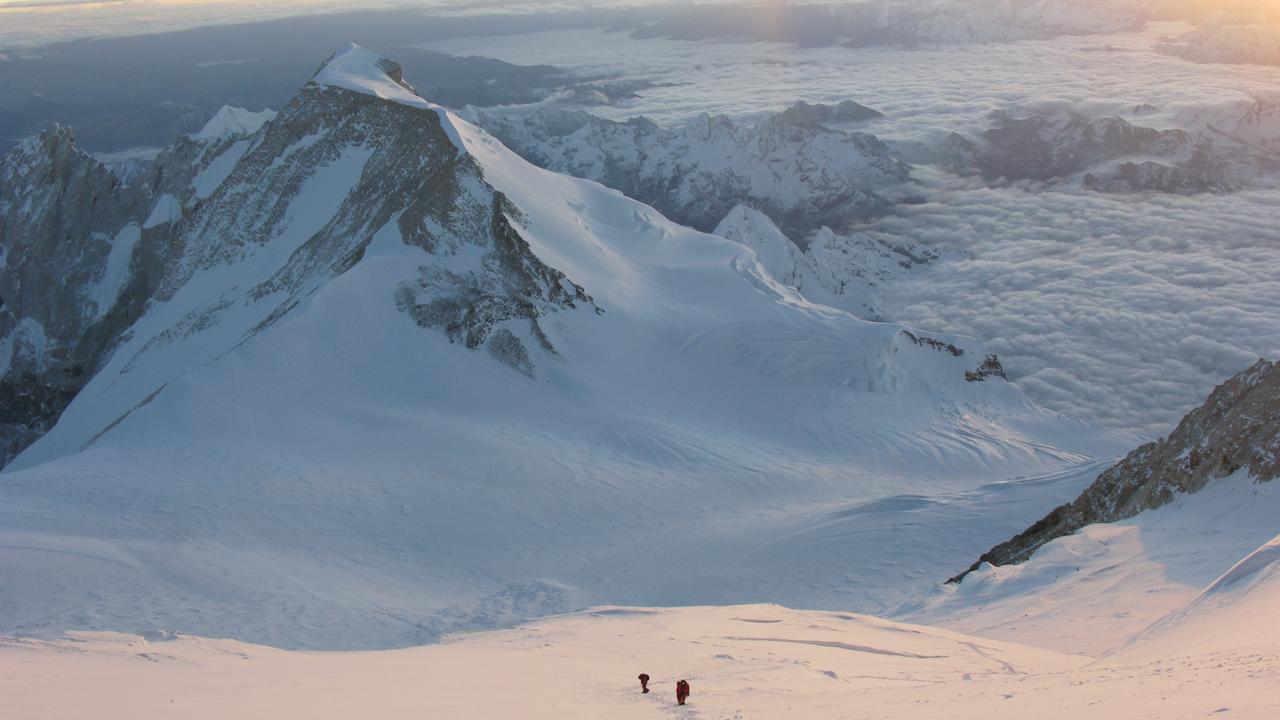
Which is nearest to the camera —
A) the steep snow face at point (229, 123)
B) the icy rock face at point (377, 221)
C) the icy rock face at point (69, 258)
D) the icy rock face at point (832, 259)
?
Answer: the icy rock face at point (377, 221)

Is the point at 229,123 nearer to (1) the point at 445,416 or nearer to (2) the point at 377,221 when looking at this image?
(2) the point at 377,221

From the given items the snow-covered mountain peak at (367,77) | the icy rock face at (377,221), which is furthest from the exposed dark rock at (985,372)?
the snow-covered mountain peak at (367,77)

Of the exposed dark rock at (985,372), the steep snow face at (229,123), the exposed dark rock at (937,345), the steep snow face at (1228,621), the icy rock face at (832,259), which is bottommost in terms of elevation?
the icy rock face at (832,259)

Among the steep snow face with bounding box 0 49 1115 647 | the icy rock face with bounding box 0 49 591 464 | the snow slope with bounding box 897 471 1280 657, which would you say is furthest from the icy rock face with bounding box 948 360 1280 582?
the icy rock face with bounding box 0 49 591 464

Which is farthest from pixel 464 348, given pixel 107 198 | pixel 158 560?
pixel 107 198

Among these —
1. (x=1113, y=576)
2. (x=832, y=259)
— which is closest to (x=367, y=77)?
(x=1113, y=576)

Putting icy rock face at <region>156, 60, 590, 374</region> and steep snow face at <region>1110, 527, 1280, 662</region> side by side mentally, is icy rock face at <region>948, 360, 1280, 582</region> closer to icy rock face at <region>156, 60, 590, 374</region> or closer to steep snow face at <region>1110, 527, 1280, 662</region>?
steep snow face at <region>1110, 527, 1280, 662</region>

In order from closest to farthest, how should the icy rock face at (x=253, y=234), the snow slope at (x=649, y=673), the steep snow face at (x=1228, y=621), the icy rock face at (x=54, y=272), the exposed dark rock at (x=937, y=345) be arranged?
1. the snow slope at (x=649, y=673)
2. the steep snow face at (x=1228, y=621)
3. the icy rock face at (x=253, y=234)
4. the exposed dark rock at (x=937, y=345)
5. the icy rock face at (x=54, y=272)

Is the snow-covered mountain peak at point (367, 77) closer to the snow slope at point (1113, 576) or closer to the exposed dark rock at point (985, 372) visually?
the exposed dark rock at point (985, 372)
